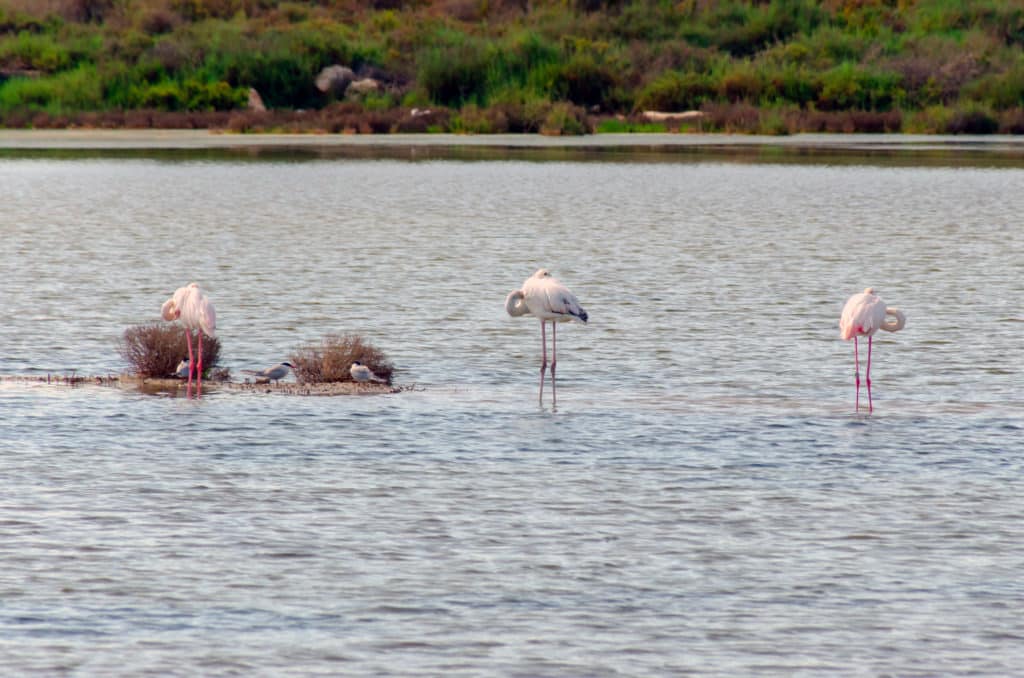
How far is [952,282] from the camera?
24.3 m

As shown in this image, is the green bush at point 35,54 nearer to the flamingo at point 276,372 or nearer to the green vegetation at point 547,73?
the green vegetation at point 547,73

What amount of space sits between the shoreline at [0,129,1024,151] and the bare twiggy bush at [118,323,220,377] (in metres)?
40.4

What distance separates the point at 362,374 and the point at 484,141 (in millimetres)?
45721

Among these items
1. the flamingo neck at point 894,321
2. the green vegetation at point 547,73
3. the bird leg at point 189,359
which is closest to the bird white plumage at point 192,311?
the bird leg at point 189,359

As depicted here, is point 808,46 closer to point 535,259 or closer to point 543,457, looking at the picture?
point 535,259

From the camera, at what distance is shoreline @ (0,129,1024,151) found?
56.9 meters

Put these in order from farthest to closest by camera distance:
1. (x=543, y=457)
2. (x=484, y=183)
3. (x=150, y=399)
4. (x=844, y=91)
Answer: (x=844, y=91)
(x=484, y=183)
(x=150, y=399)
(x=543, y=457)

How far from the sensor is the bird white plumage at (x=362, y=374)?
1550 cm

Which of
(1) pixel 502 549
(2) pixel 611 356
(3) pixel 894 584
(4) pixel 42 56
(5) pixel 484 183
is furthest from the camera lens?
(4) pixel 42 56

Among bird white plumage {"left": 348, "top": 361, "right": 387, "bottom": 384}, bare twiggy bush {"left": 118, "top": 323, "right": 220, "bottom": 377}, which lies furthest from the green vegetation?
bird white plumage {"left": 348, "top": 361, "right": 387, "bottom": 384}

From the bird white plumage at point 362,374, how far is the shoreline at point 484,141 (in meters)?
40.8

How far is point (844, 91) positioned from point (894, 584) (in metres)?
57.7

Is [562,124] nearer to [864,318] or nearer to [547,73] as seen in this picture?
[547,73]

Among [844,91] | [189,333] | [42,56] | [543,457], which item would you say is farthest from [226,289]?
[42,56]
